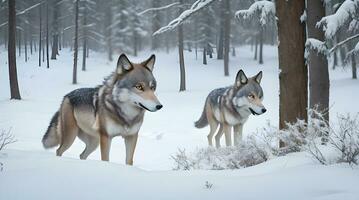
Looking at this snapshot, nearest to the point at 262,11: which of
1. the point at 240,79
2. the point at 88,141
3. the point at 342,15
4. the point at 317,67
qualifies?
the point at 342,15

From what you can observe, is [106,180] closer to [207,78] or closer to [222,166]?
[222,166]

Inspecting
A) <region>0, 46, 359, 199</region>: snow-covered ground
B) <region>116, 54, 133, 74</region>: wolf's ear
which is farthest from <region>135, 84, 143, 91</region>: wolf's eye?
<region>0, 46, 359, 199</region>: snow-covered ground

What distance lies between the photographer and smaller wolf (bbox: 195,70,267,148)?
8.79 metres

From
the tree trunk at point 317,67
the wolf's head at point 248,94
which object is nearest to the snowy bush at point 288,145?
the tree trunk at point 317,67

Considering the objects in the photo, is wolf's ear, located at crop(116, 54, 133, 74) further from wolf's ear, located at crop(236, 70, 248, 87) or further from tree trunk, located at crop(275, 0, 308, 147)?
wolf's ear, located at crop(236, 70, 248, 87)

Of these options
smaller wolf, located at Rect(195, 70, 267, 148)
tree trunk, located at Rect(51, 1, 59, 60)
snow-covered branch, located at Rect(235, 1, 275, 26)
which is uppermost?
tree trunk, located at Rect(51, 1, 59, 60)

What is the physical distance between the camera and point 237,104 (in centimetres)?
906

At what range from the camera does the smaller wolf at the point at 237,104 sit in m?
8.79

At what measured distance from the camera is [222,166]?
17.2ft

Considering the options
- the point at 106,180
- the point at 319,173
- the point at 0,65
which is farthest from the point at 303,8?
the point at 0,65

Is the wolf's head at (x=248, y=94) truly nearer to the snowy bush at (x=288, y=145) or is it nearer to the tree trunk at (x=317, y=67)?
the tree trunk at (x=317, y=67)

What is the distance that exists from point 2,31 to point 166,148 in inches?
1282

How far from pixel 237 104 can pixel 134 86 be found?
3946mm

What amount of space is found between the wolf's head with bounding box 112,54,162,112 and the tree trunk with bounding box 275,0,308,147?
207cm
